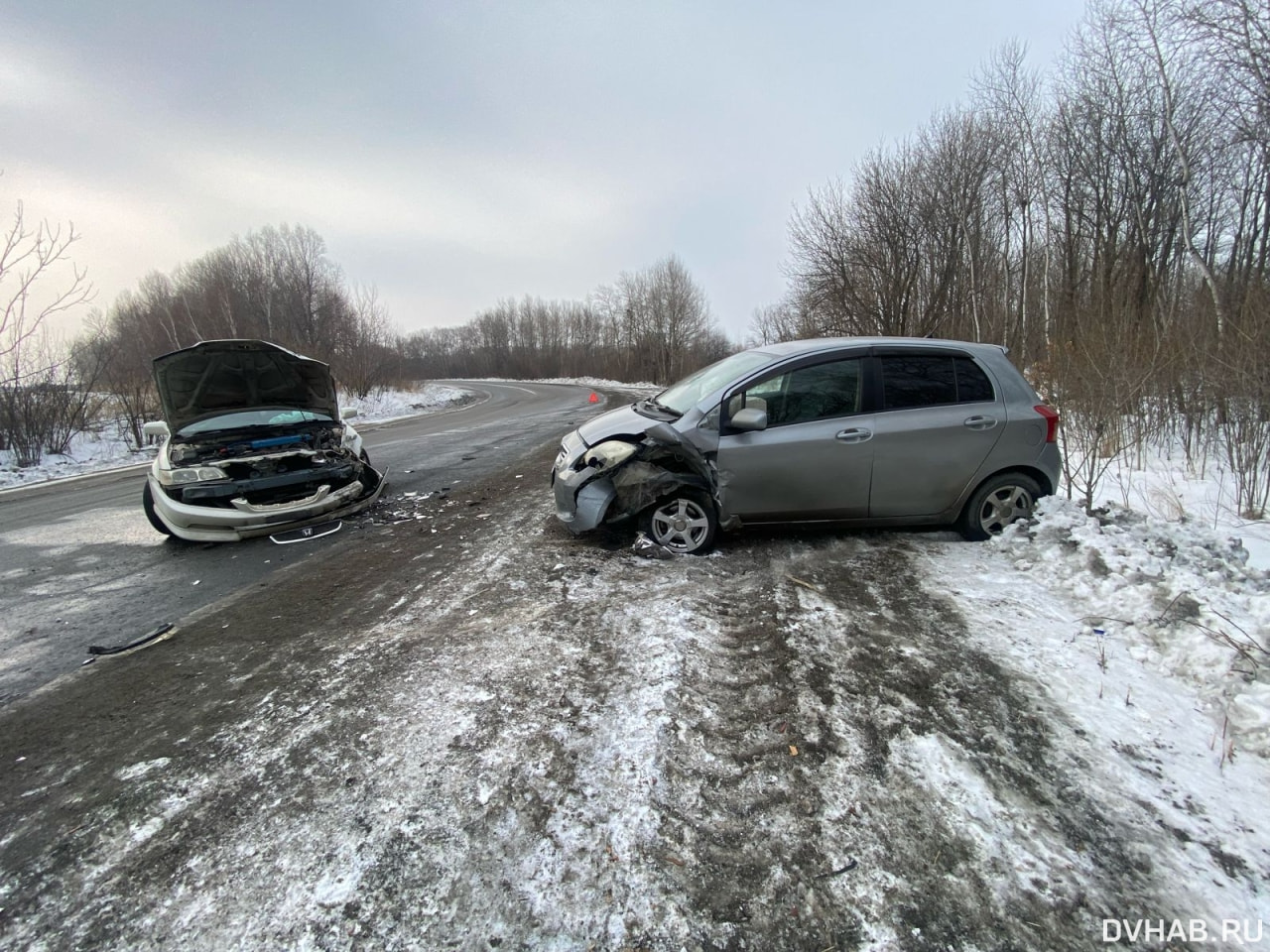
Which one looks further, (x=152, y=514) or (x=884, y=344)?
(x=152, y=514)

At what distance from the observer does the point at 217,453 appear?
6098 mm

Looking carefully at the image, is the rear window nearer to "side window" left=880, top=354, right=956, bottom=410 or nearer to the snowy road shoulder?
"side window" left=880, top=354, right=956, bottom=410

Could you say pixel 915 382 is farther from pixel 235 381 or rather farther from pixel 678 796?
pixel 235 381

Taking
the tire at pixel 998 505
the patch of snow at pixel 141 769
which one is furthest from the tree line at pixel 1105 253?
the patch of snow at pixel 141 769

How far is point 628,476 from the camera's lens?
4645mm

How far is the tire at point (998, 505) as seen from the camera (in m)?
4.77

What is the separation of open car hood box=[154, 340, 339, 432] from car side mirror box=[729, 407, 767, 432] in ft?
17.9

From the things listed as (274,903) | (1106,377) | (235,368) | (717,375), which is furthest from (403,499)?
(1106,377)

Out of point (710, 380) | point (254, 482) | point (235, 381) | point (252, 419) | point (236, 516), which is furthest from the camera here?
point (235, 381)

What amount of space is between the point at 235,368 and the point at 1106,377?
10.3 metres

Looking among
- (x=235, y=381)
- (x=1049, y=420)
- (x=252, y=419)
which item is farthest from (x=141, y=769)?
(x=1049, y=420)

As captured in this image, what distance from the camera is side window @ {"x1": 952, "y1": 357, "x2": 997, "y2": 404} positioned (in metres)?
4.71

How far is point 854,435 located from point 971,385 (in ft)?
4.06

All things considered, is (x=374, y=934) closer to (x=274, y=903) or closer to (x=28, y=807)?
(x=274, y=903)
